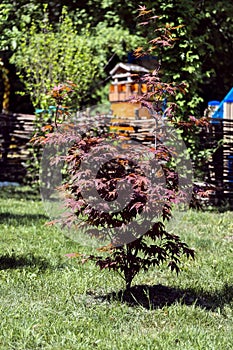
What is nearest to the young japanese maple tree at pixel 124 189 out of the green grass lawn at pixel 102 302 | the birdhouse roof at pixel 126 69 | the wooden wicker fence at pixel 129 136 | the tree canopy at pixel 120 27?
the green grass lawn at pixel 102 302

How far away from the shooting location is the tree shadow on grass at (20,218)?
7.78 meters

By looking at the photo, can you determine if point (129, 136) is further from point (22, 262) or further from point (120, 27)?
point (22, 262)

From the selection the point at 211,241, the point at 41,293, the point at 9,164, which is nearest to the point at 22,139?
the point at 9,164

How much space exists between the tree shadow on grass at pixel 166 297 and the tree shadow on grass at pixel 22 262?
111 centimetres

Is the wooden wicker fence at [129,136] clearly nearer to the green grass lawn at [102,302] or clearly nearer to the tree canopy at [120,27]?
the tree canopy at [120,27]

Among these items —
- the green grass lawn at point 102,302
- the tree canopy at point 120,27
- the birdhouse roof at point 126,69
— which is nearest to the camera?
the green grass lawn at point 102,302


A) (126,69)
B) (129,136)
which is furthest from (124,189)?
(126,69)

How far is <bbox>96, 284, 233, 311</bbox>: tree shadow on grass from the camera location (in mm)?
4527

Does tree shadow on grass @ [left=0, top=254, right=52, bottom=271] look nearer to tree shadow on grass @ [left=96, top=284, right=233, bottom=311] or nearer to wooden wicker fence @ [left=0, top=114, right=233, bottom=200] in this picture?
tree shadow on grass @ [left=96, top=284, right=233, bottom=311]

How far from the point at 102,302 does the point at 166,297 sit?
1.74 ft

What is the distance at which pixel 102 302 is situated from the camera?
4559 mm

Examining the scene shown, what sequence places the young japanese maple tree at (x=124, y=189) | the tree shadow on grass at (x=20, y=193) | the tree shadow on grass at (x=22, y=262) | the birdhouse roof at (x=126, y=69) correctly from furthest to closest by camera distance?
the birdhouse roof at (x=126, y=69), the tree shadow on grass at (x=20, y=193), the tree shadow on grass at (x=22, y=262), the young japanese maple tree at (x=124, y=189)

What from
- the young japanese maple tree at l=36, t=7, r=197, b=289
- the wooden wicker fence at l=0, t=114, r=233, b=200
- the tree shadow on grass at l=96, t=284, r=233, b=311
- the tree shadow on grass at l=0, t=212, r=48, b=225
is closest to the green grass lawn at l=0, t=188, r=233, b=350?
the tree shadow on grass at l=96, t=284, r=233, b=311

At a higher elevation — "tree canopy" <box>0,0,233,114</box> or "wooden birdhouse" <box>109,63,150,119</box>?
"tree canopy" <box>0,0,233,114</box>
